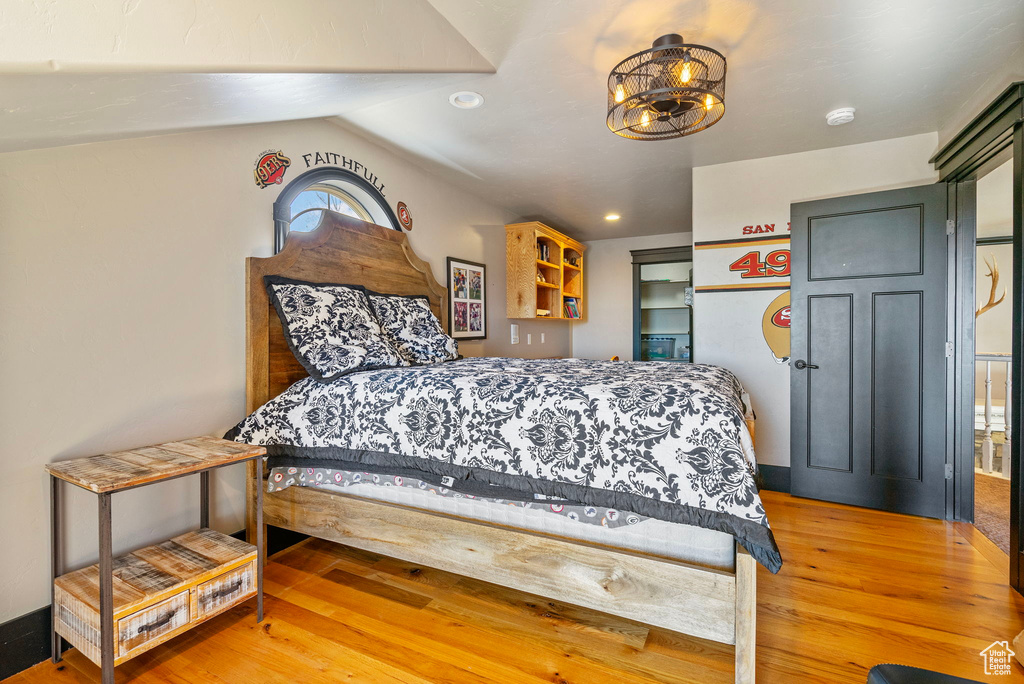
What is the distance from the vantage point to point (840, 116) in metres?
2.69

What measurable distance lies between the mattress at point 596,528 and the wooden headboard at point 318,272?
0.84 m

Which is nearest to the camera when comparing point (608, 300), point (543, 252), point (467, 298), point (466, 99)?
→ point (466, 99)

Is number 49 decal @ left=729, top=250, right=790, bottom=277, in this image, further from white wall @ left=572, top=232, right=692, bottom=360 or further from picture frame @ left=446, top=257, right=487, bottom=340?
white wall @ left=572, top=232, right=692, bottom=360

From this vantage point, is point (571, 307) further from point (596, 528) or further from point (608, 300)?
point (596, 528)

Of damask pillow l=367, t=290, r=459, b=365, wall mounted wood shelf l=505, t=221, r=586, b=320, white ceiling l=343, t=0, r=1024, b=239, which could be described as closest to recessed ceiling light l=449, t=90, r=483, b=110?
white ceiling l=343, t=0, r=1024, b=239

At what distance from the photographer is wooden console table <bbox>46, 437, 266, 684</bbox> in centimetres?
136

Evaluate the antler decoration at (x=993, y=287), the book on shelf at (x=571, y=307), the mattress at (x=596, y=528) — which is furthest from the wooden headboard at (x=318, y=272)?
the antler decoration at (x=993, y=287)

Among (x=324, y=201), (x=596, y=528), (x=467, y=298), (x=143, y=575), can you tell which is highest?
(x=324, y=201)

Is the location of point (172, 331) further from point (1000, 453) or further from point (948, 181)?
→ point (1000, 453)

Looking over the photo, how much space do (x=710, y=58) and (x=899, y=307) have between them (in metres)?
2.12

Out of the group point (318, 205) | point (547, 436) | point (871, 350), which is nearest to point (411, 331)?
point (318, 205)

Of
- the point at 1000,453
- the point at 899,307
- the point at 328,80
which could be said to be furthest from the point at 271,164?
the point at 1000,453

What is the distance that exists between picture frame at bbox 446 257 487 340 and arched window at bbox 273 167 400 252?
0.75 metres

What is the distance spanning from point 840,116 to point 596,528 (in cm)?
279
